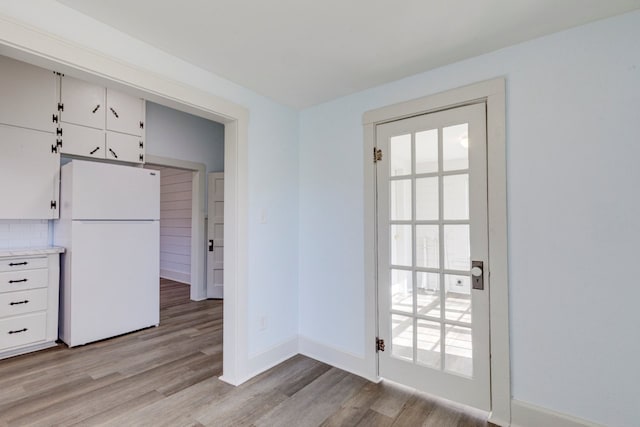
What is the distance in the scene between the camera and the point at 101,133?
3.65 metres

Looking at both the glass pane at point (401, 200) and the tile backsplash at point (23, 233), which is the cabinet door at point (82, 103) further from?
the glass pane at point (401, 200)

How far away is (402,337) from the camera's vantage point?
2.42 metres

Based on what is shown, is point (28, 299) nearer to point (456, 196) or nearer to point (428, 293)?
point (428, 293)

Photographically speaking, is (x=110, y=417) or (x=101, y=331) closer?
(x=110, y=417)

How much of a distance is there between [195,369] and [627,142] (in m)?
3.36

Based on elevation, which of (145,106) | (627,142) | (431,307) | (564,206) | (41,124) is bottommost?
(431,307)

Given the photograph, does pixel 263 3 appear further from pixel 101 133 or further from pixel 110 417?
pixel 101 133

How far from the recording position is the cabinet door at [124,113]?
3722 millimetres

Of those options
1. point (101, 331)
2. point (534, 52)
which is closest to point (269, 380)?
point (101, 331)

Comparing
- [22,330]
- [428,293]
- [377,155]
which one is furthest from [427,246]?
[22,330]

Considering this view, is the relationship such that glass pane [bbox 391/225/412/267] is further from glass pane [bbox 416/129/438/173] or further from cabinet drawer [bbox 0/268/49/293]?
cabinet drawer [bbox 0/268/49/293]

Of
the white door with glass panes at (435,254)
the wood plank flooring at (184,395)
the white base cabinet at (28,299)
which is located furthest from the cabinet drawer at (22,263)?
the white door with glass panes at (435,254)

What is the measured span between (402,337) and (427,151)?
4.67ft

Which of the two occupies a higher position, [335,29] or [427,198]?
[335,29]
